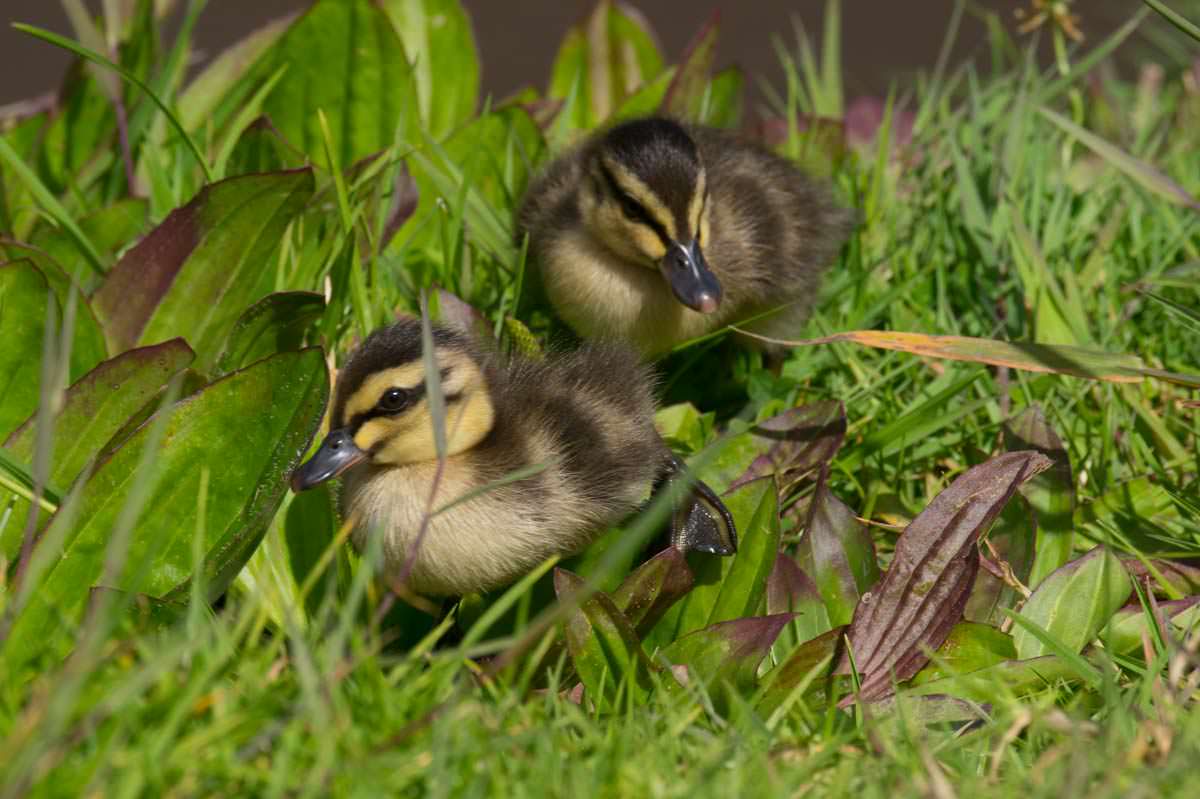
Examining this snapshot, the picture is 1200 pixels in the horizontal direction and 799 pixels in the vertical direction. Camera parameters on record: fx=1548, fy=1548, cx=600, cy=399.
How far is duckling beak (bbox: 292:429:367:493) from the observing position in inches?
90.7

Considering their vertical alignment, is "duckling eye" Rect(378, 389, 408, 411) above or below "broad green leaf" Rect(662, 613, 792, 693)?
above

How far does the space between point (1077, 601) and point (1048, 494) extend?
0.30 metres

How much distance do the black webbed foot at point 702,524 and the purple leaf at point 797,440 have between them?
0.96ft

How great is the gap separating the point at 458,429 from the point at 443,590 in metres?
0.25

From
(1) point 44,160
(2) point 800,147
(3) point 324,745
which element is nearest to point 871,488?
(2) point 800,147

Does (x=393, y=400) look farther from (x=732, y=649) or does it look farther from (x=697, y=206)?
(x=697, y=206)

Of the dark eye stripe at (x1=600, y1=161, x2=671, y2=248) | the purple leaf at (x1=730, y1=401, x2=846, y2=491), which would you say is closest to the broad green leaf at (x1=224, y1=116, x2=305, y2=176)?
the dark eye stripe at (x1=600, y1=161, x2=671, y2=248)

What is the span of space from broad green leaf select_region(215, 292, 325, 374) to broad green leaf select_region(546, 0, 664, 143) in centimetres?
155

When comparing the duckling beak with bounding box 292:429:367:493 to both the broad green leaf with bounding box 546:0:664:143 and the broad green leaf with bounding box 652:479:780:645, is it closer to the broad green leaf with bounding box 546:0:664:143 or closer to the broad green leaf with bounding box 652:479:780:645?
the broad green leaf with bounding box 652:479:780:645

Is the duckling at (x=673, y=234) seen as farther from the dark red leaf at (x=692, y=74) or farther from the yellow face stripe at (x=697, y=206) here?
the dark red leaf at (x=692, y=74)

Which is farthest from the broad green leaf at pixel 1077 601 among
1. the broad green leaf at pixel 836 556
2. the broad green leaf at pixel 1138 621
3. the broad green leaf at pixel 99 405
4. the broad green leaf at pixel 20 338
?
the broad green leaf at pixel 20 338

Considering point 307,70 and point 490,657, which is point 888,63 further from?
point 490,657

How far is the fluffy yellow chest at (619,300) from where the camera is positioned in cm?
310

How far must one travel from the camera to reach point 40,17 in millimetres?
6008
